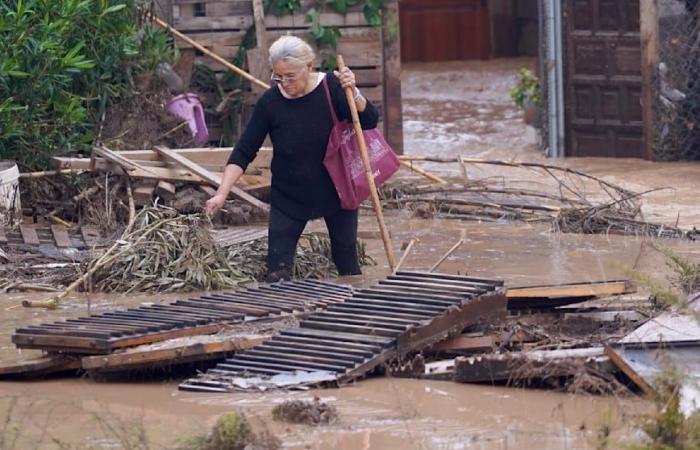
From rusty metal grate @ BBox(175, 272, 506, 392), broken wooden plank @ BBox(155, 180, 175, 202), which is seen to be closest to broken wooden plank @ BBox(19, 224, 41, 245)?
broken wooden plank @ BBox(155, 180, 175, 202)

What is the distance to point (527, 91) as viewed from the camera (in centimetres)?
1622

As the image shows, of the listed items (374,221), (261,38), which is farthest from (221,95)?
(374,221)

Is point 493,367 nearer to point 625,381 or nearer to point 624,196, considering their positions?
point 625,381

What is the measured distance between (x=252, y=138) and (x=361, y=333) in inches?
76.3

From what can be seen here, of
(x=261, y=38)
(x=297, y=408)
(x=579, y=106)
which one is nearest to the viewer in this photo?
(x=297, y=408)

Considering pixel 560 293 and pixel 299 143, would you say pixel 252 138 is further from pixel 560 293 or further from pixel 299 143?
pixel 560 293

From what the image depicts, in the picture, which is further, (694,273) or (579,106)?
(579,106)

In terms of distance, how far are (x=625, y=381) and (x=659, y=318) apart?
1.92ft

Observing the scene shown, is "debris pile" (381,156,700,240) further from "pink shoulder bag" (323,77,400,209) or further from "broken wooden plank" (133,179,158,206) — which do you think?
"pink shoulder bag" (323,77,400,209)

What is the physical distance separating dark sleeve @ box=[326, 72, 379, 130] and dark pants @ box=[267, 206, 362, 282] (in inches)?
22.2

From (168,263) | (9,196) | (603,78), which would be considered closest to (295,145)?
(168,263)

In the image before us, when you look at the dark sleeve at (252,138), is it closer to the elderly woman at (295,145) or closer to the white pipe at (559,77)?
the elderly woman at (295,145)

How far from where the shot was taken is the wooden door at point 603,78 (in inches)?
559

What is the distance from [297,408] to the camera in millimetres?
5566
